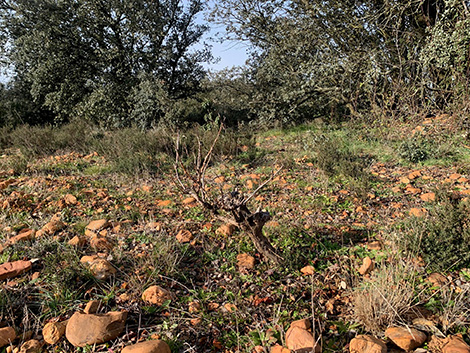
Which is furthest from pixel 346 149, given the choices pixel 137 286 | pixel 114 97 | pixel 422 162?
pixel 114 97

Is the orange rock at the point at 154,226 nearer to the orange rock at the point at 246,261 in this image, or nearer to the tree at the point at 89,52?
the orange rock at the point at 246,261

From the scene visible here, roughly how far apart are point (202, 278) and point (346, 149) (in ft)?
13.8

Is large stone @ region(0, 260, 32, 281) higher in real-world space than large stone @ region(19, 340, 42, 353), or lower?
higher

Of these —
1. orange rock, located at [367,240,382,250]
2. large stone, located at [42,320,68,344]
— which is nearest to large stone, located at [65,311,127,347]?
large stone, located at [42,320,68,344]

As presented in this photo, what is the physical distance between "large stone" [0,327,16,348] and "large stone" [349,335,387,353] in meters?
2.19

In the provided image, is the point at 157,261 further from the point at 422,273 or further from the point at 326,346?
the point at 422,273

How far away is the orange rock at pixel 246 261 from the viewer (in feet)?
9.10

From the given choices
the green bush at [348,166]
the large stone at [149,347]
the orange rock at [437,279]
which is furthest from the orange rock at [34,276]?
the green bush at [348,166]

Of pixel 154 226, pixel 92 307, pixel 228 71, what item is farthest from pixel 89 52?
pixel 92 307

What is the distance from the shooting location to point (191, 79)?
1073 centimetres

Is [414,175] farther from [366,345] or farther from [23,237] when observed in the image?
[23,237]

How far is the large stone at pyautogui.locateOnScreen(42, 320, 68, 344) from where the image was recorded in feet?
6.70

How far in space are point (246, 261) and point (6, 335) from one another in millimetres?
1805

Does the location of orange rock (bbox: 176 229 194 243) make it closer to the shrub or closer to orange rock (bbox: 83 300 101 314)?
orange rock (bbox: 83 300 101 314)
